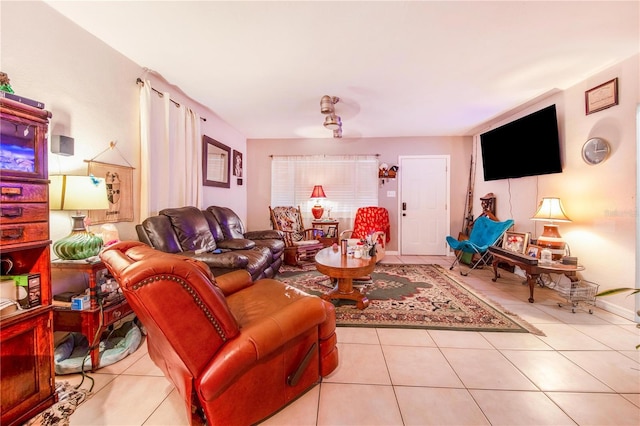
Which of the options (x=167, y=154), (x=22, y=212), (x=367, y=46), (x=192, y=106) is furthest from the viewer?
(x=192, y=106)

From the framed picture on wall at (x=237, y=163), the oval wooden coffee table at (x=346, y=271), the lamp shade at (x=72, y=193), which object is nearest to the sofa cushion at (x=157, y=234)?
the lamp shade at (x=72, y=193)

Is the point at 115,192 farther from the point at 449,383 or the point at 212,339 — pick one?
the point at 449,383

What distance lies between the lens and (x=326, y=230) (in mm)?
5039

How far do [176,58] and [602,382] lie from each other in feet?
13.4

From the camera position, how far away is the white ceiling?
5.84 feet

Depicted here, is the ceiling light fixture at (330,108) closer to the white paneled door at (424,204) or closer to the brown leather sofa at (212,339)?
the white paneled door at (424,204)

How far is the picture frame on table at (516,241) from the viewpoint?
335cm

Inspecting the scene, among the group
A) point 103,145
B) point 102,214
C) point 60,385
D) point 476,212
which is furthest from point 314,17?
point 476,212

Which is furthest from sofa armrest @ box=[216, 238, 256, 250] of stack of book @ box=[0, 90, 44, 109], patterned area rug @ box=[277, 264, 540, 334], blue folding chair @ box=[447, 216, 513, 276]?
blue folding chair @ box=[447, 216, 513, 276]

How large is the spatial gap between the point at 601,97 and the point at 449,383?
10.6ft

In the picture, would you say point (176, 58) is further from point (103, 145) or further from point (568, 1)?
point (568, 1)

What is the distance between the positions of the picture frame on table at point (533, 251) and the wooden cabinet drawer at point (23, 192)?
171 inches

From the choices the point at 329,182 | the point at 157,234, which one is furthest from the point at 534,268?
the point at 157,234

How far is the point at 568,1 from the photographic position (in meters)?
1.71
